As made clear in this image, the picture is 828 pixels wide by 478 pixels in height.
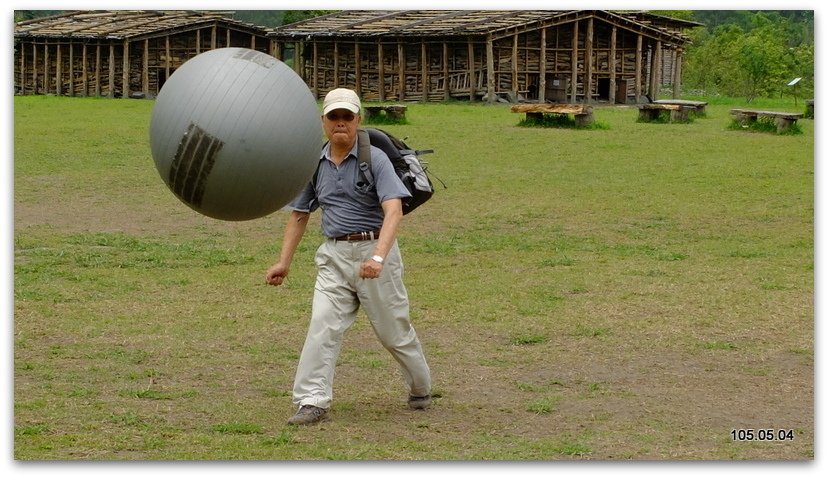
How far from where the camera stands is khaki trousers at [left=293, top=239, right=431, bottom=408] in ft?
20.7

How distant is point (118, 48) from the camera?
4294 centimetres

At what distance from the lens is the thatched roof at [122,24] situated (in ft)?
133

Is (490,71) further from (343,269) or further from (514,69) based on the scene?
(343,269)

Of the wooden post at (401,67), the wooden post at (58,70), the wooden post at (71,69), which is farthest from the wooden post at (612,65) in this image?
the wooden post at (58,70)

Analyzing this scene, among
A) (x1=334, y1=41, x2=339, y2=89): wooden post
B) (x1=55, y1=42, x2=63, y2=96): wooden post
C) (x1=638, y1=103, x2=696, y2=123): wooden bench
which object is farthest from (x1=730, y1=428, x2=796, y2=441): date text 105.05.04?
(x1=55, y1=42, x2=63, y2=96): wooden post

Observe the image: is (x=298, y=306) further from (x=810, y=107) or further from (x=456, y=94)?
(x=456, y=94)

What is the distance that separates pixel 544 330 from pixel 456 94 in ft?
101

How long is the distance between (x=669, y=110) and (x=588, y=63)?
11.9 meters

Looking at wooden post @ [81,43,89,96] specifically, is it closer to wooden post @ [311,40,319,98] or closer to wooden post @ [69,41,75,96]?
wooden post @ [69,41,75,96]

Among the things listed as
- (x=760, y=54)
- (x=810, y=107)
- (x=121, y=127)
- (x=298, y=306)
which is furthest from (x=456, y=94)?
(x=298, y=306)

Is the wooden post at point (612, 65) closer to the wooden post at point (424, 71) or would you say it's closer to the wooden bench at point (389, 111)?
the wooden post at point (424, 71)

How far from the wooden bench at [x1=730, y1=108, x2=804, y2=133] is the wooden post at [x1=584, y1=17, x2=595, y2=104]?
13633 mm

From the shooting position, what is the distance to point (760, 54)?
131 ft

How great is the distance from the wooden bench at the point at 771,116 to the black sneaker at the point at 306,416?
19998mm
